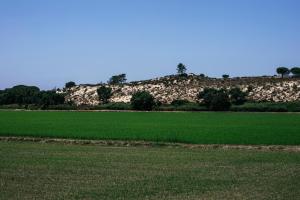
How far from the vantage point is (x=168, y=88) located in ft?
522

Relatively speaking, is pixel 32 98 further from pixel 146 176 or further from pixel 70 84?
pixel 146 176

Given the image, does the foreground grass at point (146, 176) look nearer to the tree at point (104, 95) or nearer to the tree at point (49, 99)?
the tree at point (49, 99)

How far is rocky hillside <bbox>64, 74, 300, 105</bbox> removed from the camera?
13662cm

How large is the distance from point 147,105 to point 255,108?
23440 mm

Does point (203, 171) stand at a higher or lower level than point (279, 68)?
lower

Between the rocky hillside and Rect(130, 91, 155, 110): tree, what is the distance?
2829 centimetres

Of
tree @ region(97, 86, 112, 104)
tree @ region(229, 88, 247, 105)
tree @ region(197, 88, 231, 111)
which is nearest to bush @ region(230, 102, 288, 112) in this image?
tree @ region(197, 88, 231, 111)

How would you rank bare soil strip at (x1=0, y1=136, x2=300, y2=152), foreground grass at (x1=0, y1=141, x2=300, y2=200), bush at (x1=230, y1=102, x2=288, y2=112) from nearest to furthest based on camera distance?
foreground grass at (x1=0, y1=141, x2=300, y2=200), bare soil strip at (x1=0, y1=136, x2=300, y2=152), bush at (x1=230, y1=102, x2=288, y2=112)

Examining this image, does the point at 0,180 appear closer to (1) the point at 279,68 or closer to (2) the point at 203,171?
(2) the point at 203,171

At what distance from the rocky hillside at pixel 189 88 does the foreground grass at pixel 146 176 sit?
106m

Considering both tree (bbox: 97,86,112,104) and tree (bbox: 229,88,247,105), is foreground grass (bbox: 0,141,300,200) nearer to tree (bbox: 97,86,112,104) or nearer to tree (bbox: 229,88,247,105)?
tree (bbox: 229,88,247,105)

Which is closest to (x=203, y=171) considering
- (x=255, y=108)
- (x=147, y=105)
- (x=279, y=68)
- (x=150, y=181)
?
(x=150, y=181)

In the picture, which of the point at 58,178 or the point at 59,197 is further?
the point at 58,178

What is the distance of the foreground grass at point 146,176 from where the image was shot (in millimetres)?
17125
